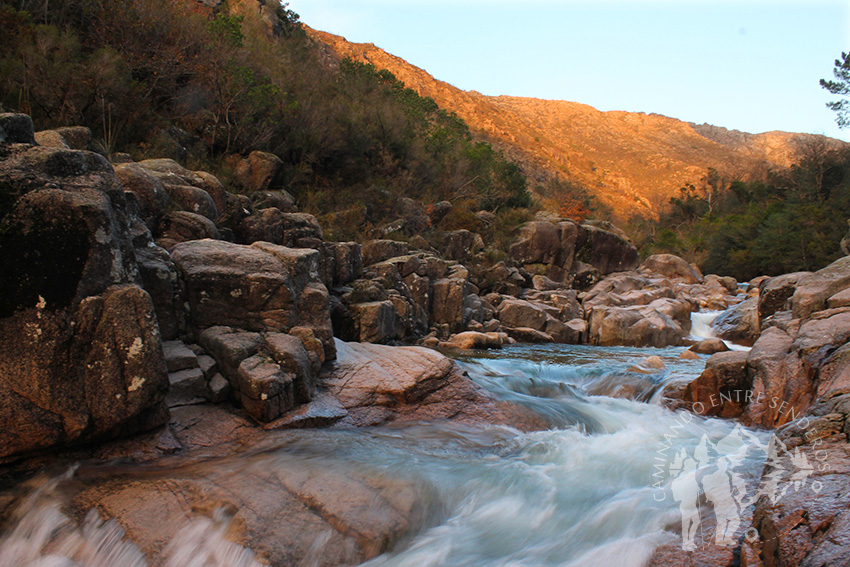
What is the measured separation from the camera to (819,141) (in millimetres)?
34281

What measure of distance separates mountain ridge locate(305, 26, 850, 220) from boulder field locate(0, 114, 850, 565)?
53957mm

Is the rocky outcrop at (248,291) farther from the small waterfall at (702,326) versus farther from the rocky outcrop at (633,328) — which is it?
the small waterfall at (702,326)

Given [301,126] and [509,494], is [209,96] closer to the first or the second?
[301,126]

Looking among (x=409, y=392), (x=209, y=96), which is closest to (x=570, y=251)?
(x=209, y=96)

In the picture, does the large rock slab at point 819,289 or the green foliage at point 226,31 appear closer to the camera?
the large rock slab at point 819,289

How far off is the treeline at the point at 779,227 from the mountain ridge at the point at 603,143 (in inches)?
591

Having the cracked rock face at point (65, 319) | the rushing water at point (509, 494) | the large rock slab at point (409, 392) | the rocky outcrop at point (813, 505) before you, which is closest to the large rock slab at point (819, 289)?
the rushing water at point (509, 494)

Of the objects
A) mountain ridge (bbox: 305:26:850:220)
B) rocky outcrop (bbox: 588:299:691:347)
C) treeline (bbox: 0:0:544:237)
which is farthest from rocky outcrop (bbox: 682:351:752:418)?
mountain ridge (bbox: 305:26:850:220)

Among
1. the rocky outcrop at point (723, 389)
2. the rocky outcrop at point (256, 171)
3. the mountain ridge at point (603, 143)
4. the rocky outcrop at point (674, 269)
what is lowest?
the rocky outcrop at point (723, 389)

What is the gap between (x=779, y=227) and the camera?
29219 millimetres

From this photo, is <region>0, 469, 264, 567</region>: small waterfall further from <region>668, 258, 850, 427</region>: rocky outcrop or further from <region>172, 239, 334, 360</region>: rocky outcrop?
<region>668, 258, 850, 427</region>: rocky outcrop

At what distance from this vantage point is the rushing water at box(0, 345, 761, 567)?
10.9 feet

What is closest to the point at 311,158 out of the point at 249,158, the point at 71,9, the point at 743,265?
the point at 249,158

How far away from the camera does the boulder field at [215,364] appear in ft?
11.8
